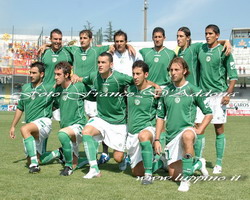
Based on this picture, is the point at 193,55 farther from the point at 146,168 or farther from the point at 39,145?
the point at 39,145

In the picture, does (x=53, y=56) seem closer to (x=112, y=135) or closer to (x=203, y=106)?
(x=112, y=135)

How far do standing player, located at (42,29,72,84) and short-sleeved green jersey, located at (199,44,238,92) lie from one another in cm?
240

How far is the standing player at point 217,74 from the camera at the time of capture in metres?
5.27

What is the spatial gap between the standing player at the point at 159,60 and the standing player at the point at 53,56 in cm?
155

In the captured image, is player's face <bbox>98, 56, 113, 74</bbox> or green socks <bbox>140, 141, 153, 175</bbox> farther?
player's face <bbox>98, 56, 113, 74</bbox>

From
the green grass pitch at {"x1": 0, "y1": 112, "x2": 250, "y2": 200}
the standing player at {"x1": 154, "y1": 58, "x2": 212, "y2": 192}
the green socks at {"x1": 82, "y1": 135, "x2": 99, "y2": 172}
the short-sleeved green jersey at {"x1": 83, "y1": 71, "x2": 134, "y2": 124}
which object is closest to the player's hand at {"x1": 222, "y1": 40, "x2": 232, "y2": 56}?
the standing player at {"x1": 154, "y1": 58, "x2": 212, "y2": 192}

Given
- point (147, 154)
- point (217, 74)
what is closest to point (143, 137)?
point (147, 154)

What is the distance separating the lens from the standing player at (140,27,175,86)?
5.54 m

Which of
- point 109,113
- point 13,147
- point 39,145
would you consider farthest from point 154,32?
point 13,147

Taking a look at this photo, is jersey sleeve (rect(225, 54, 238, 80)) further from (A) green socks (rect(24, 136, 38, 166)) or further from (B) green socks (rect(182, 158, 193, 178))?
(A) green socks (rect(24, 136, 38, 166))

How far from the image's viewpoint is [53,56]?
20.6 feet

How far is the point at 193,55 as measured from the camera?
5.54 m

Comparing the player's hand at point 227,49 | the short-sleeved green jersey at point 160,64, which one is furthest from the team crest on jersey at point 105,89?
the player's hand at point 227,49

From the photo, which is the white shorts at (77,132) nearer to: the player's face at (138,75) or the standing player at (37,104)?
the standing player at (37,104)
